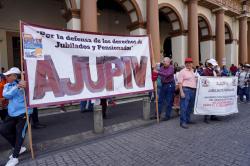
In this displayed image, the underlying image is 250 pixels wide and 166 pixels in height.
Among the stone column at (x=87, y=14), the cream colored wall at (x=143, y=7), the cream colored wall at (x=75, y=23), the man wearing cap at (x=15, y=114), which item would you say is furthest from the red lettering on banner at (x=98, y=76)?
the cream colored wall at (x=143, y=7)

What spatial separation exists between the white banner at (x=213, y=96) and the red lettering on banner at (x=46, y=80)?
3548 millimetres

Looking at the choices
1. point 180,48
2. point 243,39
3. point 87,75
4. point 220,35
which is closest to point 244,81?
point 180,48

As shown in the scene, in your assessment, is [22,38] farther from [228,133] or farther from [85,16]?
[85,16]

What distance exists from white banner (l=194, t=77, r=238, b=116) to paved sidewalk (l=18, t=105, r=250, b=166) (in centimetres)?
50

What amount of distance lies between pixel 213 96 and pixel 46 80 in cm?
424

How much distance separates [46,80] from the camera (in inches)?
171

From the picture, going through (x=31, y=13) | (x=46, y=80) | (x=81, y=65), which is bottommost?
(x=46, y=80)

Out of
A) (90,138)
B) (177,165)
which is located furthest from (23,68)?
(177,165)

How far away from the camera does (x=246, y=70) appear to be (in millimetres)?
9312

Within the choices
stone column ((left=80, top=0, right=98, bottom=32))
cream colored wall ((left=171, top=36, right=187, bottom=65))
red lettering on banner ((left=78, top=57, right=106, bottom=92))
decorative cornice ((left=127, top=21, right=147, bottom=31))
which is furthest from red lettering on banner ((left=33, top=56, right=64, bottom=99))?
cream colored wall ((left=171, top=36, right=187, bottom=65))

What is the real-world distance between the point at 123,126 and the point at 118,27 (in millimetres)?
12066

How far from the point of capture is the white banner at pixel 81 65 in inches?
164

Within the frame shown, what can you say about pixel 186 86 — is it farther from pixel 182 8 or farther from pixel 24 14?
pixel 182 8

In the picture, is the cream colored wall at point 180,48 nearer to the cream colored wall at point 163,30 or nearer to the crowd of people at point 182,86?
the cream colored wall at point 163,30
